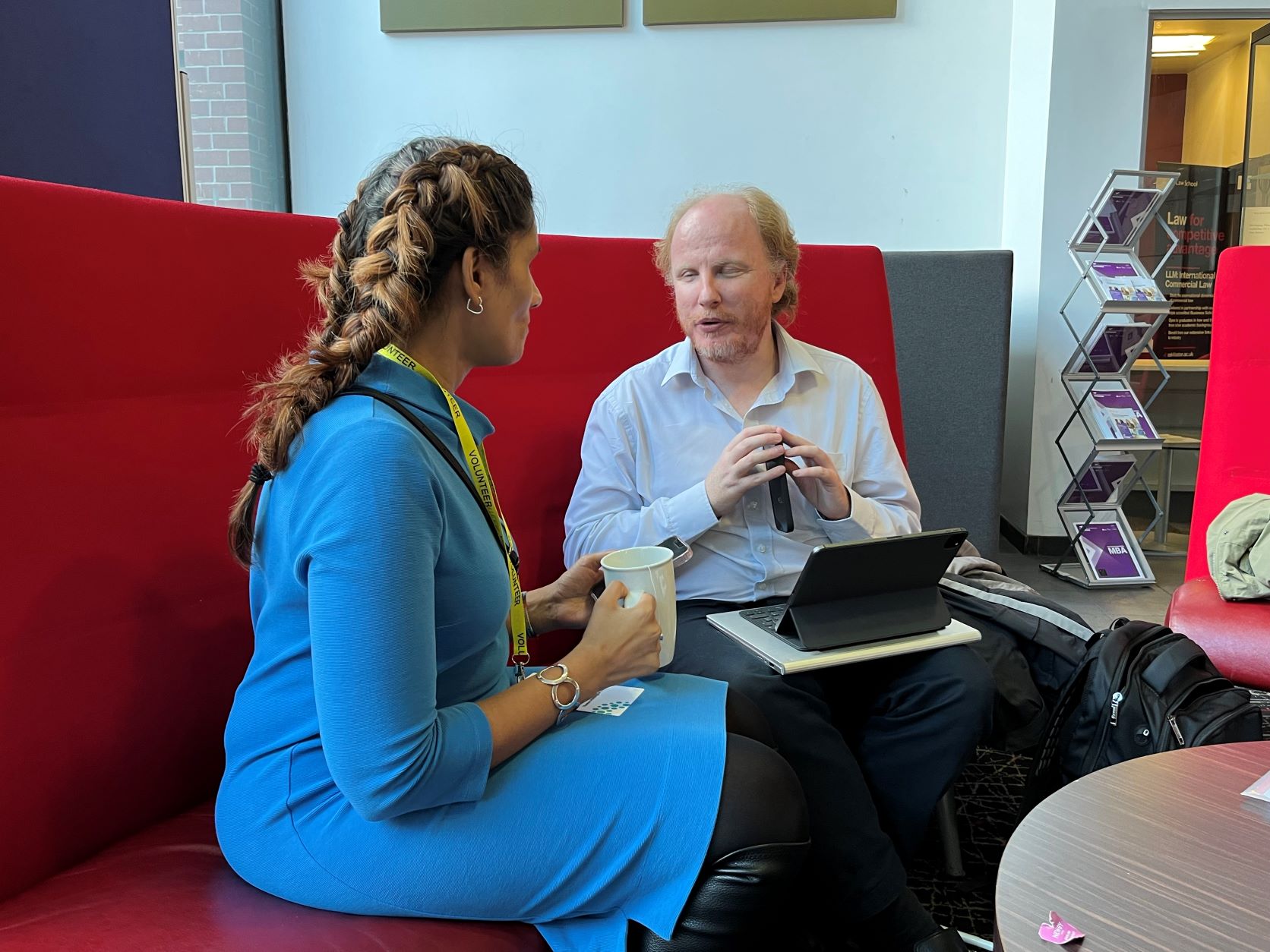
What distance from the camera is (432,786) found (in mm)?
872

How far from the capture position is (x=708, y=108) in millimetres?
4453

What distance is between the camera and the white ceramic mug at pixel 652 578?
1.13 metres

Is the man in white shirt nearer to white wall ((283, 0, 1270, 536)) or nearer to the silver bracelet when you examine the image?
the silver bracelet

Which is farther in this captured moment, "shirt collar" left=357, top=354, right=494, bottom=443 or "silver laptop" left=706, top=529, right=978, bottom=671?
"silver laptop" left=706, top=529, right=978, bottom=671

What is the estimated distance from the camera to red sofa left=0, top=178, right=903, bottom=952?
3.13 feet

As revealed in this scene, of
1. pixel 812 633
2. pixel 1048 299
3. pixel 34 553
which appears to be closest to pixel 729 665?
pixel 812 633

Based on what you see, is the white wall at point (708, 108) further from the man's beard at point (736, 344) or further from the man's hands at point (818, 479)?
the man's hands at point (818, 479)

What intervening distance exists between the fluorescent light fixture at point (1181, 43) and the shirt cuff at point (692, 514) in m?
4.06

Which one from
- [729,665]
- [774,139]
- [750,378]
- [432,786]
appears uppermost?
[774,139]

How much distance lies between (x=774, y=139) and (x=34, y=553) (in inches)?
160

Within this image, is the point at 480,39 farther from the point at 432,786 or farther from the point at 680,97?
the point at 432,786

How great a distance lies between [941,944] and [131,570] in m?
1.19

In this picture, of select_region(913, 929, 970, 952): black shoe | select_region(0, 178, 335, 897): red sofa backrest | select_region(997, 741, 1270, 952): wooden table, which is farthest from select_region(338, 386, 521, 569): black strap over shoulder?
select_region(913, 929, 970, 952): black shoe

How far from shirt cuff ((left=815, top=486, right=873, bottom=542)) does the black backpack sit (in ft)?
1.46
